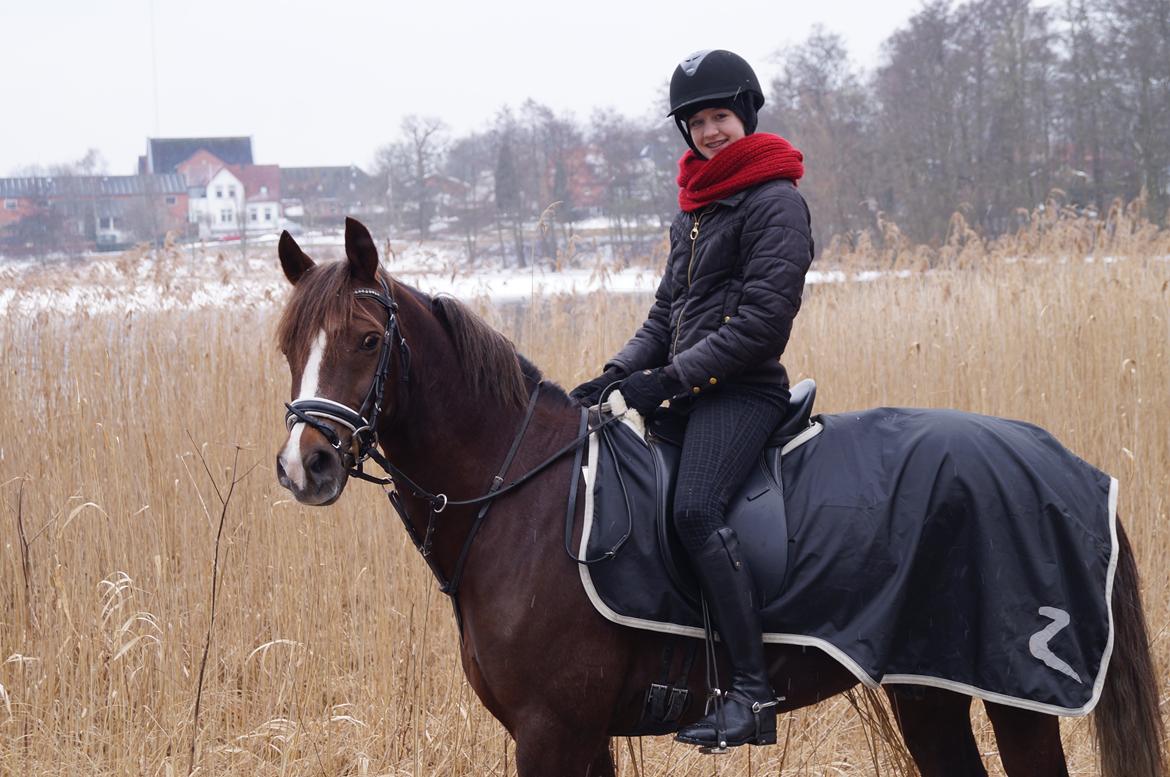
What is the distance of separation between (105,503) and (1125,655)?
162 inches

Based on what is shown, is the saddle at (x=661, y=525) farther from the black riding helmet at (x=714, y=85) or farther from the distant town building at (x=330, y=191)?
the distant town building at (x=330, y=191)

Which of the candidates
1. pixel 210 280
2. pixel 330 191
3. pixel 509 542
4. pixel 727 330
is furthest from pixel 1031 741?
pixel 330 191

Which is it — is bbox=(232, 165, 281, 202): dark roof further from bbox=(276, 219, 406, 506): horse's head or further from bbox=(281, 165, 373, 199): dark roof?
bbox=(276, 219, 406, 506): horse's head

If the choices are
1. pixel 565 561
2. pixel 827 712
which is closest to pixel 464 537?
pixel 565 561

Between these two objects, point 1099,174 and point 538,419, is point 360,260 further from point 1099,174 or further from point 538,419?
point 1099,174

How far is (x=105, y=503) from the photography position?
432 centimetres

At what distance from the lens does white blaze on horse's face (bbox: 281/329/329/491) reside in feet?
5.98

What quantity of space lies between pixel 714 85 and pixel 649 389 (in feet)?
2.73

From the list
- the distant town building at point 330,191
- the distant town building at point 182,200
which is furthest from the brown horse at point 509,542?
the distant town building at point 330,191

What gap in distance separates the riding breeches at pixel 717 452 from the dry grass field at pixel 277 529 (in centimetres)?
101

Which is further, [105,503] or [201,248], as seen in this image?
[201,248]

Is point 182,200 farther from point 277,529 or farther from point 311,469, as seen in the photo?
point 311,469

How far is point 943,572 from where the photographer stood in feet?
7.18

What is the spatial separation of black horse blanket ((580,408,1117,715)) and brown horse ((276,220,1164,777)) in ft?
0.38
